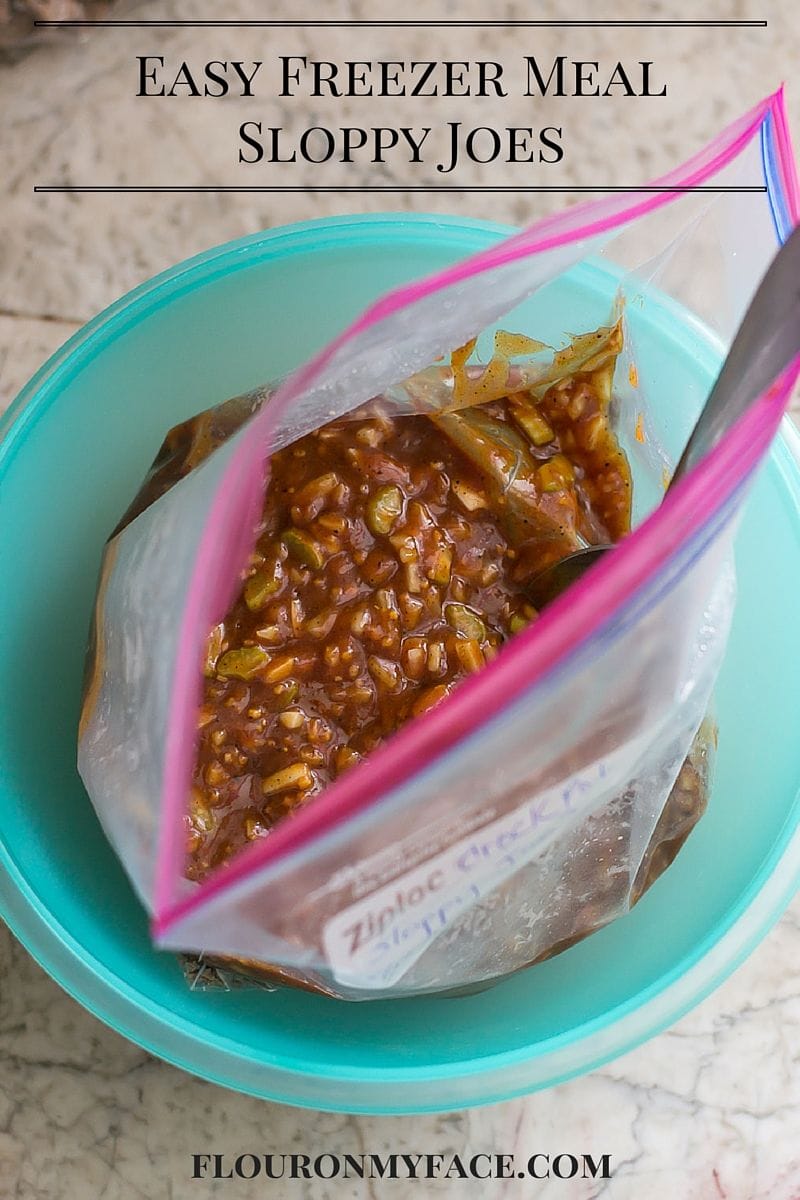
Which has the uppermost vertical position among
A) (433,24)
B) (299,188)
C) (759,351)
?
(433,24)

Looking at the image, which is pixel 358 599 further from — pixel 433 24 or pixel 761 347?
pixel 433 24

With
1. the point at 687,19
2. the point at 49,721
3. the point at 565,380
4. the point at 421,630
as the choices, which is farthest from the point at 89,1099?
the point at 687,19

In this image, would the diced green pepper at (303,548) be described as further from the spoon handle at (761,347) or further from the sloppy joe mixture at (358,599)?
the spoon handle at (761,347)

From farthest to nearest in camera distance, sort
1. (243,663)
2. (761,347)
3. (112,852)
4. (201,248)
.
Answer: (201,248)
(112,852)
(243,663)
(761,347)

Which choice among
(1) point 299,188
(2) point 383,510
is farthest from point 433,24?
(2) point 383,510

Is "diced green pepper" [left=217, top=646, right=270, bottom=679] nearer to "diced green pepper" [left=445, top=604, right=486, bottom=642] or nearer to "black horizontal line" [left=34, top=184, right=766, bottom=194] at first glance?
"diced green pepper" [left=445, top=604, right=486, bottom=642]

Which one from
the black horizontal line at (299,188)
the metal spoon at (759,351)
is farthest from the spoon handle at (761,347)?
the black horizontal line at (299,188)
